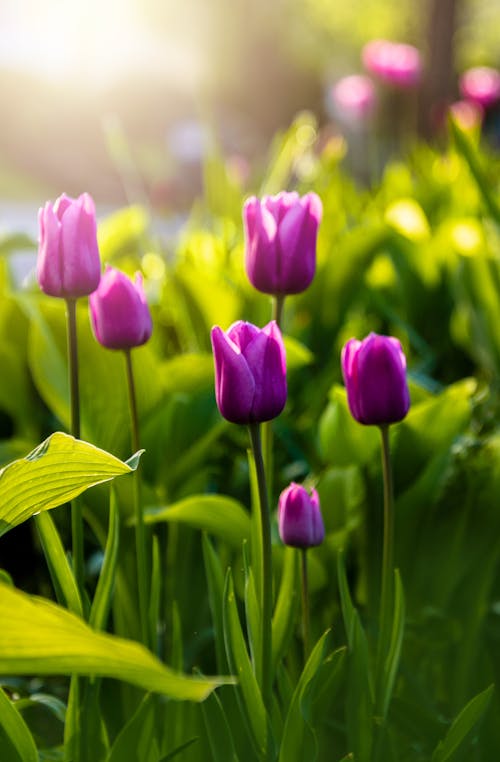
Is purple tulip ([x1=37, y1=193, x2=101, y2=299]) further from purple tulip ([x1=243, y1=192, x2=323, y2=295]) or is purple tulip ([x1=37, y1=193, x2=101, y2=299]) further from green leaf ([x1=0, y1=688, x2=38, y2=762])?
green leaf ([x1=0, y1=688, x2=38, y2=762])

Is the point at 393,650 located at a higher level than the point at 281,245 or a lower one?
lower

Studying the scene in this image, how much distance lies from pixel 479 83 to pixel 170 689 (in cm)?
402

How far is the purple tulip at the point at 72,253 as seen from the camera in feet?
2.93

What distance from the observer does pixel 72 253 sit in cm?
90

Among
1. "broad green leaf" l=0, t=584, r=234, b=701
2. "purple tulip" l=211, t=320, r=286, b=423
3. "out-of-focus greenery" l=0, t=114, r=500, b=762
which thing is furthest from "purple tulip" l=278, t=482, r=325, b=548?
"broad green leaf" l=0, t=584, r=234, b=701

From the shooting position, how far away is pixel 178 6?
53.6ft

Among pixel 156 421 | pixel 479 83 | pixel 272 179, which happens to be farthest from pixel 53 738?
pixel 479 83

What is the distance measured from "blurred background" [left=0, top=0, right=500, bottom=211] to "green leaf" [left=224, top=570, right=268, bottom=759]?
34.8ft

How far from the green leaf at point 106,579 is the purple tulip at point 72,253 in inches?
6.8

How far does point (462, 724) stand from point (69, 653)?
48 cm

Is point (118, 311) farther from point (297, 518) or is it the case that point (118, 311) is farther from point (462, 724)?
point (462, 724)

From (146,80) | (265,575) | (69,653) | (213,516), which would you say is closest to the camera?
(69,653)

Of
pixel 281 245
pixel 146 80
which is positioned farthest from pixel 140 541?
pixel 146 80

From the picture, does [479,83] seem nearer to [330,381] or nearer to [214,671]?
[330,381]
